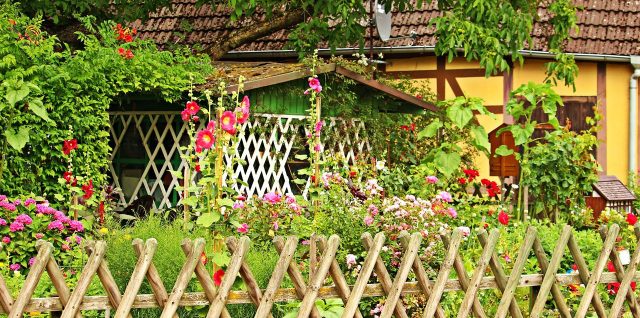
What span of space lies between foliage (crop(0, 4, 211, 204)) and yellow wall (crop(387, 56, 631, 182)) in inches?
256

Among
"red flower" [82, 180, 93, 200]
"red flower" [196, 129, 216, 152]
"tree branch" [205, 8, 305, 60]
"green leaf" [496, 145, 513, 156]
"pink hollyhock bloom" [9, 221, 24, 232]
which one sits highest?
"tree branch" [205, 8, 305, 60]

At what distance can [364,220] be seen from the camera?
6793 mm

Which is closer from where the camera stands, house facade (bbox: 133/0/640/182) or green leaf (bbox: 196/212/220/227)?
green leaf (bbox: 196/212/220/227)

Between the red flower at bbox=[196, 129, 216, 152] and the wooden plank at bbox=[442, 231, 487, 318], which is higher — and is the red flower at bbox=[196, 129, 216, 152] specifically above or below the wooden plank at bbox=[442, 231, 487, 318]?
above

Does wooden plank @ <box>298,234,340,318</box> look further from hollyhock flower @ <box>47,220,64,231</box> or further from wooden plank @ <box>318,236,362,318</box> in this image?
hollyhock flower @ <box>47,220,64,231</box>

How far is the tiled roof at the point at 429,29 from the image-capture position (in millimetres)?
15391

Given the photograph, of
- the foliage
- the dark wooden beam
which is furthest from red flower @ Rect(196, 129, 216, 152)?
the dark wooden beam

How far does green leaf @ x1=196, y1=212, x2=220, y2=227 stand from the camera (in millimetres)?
5734

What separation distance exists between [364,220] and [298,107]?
4.68 m

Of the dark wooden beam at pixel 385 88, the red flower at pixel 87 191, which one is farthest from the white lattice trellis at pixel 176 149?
the red flower at pixel 87 191

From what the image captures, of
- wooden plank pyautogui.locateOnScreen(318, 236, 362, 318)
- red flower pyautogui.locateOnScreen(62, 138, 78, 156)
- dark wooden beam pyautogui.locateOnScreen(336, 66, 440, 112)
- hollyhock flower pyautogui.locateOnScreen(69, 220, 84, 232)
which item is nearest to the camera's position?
wooden plank pyautogui.locateOnScreen(318, 236, 362, 318)

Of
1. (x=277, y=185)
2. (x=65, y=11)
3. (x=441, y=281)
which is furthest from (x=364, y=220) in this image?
(x=65, y=11)

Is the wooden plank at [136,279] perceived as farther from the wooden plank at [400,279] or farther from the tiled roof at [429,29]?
the tiled roof at [429,29]

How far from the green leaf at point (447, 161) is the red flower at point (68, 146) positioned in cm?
402
